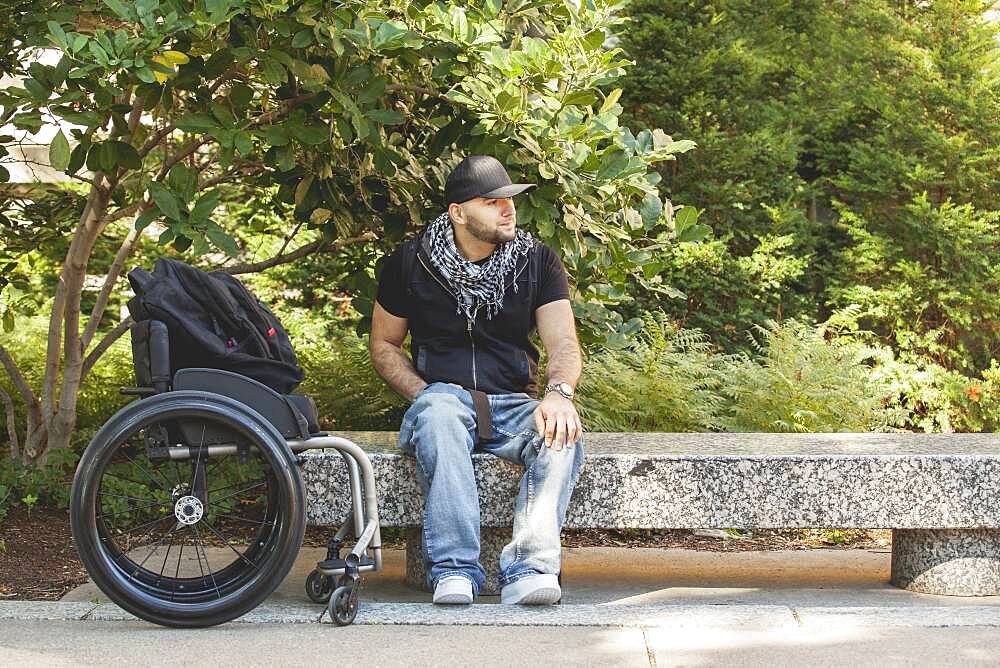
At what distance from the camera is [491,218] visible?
3.85 meters

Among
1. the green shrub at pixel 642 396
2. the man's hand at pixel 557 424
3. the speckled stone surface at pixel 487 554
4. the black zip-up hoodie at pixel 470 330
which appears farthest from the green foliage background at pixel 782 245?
the man's hand at pixel 557 424

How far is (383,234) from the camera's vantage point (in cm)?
477

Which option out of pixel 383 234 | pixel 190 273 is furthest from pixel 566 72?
pixel 190 273

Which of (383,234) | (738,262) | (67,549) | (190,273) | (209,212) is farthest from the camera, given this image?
(738,262)

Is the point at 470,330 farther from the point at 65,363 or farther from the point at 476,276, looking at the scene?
the point at 65,363

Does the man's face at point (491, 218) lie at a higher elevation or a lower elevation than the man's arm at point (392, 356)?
higher

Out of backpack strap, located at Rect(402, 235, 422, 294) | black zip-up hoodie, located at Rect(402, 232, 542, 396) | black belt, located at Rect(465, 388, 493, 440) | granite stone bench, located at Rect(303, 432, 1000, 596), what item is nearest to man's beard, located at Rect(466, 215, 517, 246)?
black zip-up hoodie, located at Rect(402, 232, 542, 396)

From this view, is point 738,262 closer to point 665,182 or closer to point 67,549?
point 665,182

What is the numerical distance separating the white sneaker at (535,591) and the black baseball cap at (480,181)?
1.25 metres

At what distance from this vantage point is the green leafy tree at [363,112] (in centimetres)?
358

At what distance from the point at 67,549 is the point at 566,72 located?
8.43 ft

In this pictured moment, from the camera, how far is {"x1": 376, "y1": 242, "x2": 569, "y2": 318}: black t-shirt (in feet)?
12.9

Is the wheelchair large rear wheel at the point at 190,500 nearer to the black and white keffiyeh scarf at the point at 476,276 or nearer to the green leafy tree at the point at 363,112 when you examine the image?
the green leafy tree at the point at 363,112

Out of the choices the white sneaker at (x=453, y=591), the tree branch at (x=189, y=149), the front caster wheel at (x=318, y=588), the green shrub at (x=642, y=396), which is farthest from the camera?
the green shrub at (x=642, y=396)
